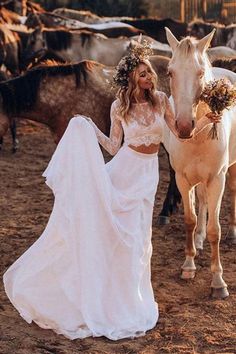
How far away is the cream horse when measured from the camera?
14.5ft

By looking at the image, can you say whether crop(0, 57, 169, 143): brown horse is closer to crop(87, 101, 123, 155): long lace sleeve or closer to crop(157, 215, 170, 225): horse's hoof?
crop(157, 215, 170, 225): horse's hoof

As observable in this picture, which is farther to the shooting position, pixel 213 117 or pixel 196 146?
pixel 196 146

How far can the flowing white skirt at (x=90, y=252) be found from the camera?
14.5 ft

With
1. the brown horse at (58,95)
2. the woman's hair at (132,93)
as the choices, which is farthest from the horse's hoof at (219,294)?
the brown horse at (58,95)

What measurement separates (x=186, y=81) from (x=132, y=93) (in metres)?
0.36

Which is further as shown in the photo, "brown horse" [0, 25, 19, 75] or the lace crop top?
"brown horse" [0, 25, 19, 75]

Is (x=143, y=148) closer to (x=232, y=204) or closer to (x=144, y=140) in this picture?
(x=144, y=140)

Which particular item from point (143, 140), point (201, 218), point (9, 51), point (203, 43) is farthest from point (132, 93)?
point (9, 51)

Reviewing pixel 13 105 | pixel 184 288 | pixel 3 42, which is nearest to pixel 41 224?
pixel 13 105

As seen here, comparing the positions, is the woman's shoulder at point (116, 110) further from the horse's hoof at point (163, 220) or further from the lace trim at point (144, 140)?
the horse's hoof at point (163, 220)

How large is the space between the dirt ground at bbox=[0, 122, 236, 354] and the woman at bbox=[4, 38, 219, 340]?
0.11 meters

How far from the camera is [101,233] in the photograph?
176 inches

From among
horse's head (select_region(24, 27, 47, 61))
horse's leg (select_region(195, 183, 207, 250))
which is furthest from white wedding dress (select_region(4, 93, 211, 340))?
horse's head (select_region(24, 27, 47, 61))

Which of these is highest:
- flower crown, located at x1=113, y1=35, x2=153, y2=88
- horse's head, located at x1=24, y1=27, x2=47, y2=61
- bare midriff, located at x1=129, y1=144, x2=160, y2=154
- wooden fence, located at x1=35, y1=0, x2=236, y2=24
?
flower crown, located at x1=113, y1=35, x2=153, y2=88
